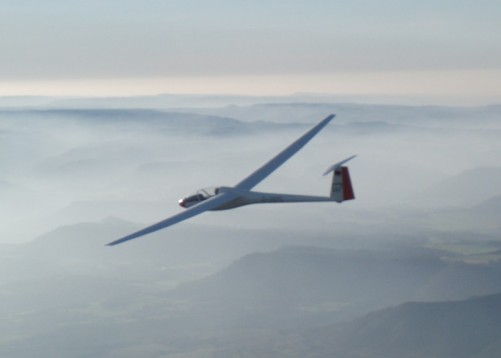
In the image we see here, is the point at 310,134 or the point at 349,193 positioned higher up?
the point at 310,134

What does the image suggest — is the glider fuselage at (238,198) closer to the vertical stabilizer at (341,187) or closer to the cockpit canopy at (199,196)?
the cockpit canopy at (199,196)

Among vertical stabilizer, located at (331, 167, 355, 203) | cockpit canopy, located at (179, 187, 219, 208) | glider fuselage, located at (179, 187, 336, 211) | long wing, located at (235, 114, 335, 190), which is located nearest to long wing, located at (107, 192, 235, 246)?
glider fuselage, located at (179, 187, 336, 211)

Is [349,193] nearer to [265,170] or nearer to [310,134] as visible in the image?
[265,170]

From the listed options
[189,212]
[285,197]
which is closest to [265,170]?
[285,197]

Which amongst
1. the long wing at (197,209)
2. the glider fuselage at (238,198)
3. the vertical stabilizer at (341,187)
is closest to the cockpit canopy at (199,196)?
the glider fuselage at (238,198)

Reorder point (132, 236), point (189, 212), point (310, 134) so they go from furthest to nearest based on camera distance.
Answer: point (310, 134) → point (189, 212) → point (132, 236)

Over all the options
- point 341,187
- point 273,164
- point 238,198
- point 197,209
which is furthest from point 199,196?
point 341,187
